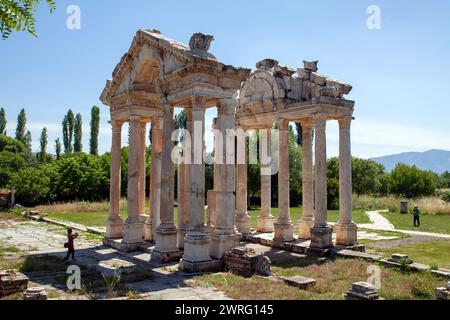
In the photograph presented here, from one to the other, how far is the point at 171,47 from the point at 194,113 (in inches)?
99.4

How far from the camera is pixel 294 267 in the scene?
529 inches

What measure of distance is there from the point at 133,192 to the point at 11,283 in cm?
734

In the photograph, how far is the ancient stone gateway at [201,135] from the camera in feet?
43.5

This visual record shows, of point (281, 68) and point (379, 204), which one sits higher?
point (281, 68)

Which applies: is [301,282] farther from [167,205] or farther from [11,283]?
[11,283]

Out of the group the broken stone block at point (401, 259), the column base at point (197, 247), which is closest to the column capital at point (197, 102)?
the column base at point (197, 247)

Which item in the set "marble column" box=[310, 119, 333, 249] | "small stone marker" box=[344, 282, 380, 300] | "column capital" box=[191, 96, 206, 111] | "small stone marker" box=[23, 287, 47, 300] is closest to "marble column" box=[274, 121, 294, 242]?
"marble column" box=[310, 119, 333, 249]

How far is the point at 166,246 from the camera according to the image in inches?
552

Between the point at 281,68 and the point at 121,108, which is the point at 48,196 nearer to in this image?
the point at 121,108

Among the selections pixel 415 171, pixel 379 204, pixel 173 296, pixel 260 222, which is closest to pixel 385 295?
pixel 173 296

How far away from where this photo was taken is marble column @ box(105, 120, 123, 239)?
18141 mm

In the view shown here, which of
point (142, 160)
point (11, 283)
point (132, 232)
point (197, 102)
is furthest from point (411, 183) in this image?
point (11, 283)

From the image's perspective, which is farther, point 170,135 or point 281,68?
point 281,68

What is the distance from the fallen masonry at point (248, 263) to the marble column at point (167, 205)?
259cm
